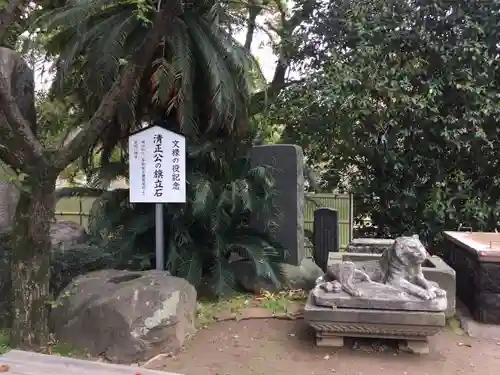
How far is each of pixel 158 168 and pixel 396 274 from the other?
9.66 ft

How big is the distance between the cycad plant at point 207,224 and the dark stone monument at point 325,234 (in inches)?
28.5

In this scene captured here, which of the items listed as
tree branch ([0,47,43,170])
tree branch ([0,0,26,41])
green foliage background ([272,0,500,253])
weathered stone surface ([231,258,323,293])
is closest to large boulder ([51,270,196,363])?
tree branch ([0,47,43,170])

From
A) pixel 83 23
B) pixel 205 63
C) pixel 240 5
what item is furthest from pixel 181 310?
pixel 240 5

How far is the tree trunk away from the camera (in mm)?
4551

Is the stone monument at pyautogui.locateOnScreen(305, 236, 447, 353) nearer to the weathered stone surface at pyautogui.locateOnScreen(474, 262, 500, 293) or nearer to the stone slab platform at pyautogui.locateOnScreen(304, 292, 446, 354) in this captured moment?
the stone slab platform at pyautogui.locateOnScreen(304, 292, 446, 354)

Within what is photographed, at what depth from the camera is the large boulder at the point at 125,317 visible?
4.54 metres

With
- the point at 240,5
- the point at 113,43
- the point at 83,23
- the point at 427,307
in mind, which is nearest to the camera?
the point at 427,307

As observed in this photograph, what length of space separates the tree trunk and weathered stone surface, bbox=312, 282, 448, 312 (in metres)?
2.56

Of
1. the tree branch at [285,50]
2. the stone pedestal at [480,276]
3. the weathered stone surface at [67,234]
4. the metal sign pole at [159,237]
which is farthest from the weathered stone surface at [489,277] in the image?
the weathered stone surface at [67,234]

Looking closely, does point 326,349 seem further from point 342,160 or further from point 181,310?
point 342,160

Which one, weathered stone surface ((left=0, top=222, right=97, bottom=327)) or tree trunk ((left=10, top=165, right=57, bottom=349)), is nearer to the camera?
tree trunk ((left=10, top=165, right=57, bottom=349))

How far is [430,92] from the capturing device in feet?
25.4

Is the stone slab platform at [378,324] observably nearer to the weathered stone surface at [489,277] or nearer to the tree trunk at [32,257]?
the weathered stone surface at [489,277]

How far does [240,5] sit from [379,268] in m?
4.47
